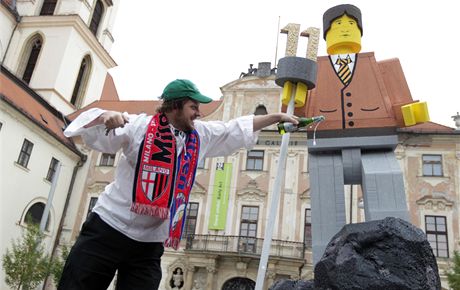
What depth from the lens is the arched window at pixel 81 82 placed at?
81.1 feet

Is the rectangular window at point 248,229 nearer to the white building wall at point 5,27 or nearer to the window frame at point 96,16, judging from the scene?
the window frame at point 96,16

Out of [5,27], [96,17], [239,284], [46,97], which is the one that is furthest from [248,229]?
[5,27]

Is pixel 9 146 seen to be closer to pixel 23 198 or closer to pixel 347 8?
pixel 23 198

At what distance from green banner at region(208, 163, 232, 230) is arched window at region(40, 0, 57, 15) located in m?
14.4

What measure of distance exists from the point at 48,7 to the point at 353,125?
25629 mm

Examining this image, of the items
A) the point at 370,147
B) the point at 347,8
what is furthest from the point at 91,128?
the point at 347,8

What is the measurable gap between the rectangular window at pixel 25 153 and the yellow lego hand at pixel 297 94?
15665 mm

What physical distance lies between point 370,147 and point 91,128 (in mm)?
3148

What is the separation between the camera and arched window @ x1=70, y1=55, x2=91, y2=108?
24734 mm

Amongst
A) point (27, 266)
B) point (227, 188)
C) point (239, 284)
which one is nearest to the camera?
point (27, 266)

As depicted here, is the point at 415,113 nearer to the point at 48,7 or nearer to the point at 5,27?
the point at 5,27

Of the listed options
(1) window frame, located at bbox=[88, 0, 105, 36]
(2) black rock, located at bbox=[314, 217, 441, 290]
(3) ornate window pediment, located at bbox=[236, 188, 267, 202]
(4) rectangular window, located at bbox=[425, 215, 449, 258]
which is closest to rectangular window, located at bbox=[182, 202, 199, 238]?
(3) ornate window pediment, located at bbox=[236, 188, 267, 202]

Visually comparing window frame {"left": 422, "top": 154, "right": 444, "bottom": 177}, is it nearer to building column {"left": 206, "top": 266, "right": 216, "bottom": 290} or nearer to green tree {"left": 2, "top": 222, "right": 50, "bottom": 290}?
building column {"left": 206, "top": 266, "right": 216, "bottom": 290}

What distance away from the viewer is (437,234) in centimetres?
1625
